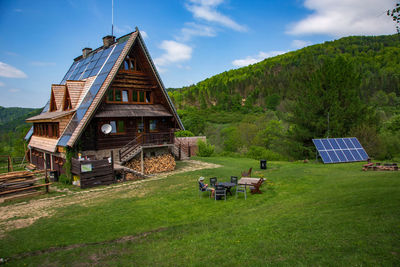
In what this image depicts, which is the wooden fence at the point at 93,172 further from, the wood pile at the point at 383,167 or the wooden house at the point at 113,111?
the wood pile at the point at 383,167

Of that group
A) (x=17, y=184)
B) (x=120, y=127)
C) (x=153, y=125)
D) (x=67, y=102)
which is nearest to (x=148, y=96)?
(x=153, y=125)

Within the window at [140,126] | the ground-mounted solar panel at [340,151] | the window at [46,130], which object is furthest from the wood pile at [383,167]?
the window at [46,130]

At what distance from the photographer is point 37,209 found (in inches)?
472

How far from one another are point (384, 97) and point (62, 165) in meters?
77.1

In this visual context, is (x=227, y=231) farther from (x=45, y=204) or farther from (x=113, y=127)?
(x=113, y=127)

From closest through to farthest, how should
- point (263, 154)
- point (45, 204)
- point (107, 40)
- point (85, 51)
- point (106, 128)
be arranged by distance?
point (45, 204)
point (106, 128)
point (107, 40)
point (85, 51)
point (263, 154)

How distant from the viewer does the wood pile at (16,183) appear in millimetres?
14531

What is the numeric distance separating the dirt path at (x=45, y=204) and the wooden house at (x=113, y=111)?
326 cm

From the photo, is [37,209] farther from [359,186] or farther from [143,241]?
[359,186]

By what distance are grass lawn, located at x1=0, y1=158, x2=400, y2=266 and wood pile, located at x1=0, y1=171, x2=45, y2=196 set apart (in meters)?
5.10

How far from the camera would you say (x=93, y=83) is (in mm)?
19203

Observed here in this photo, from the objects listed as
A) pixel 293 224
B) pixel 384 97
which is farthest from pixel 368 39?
pixel 293 224

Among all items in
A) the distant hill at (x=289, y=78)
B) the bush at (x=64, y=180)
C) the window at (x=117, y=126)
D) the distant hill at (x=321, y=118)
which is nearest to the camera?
the bush at (x=64, y=180)

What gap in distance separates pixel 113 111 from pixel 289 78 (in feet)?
277
